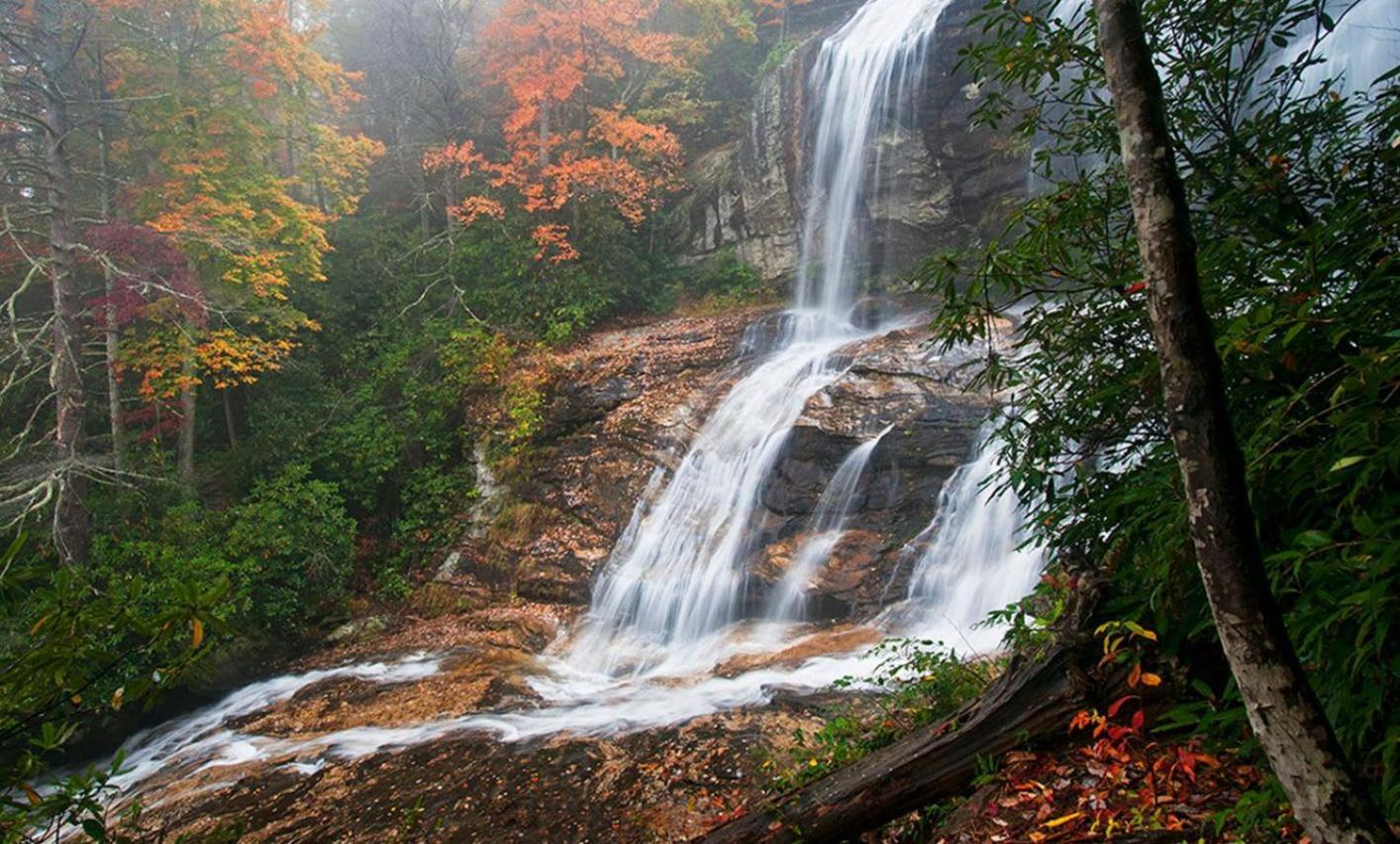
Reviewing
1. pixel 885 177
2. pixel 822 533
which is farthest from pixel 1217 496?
pixel 885 177

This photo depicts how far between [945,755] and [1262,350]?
7.50ft

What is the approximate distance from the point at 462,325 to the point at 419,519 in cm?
426

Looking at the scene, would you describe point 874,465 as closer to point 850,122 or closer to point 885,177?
point 885,177

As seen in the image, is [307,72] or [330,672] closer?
[330,672]

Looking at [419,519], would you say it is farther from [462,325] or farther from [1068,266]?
[1068,266]

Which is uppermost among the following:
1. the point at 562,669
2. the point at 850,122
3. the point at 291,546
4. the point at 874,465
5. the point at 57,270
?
the point at 850,122

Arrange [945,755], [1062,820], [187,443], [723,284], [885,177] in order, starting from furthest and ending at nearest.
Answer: [723,284], [885,177], [187,443], [945,755], [1062,820]

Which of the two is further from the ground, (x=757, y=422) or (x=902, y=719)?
(x=757, y=422)

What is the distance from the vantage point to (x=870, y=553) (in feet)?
28.0

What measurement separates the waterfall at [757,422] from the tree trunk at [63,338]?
638 centimetres

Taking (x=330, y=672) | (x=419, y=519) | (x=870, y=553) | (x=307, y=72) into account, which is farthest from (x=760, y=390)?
(x=307, y=72)

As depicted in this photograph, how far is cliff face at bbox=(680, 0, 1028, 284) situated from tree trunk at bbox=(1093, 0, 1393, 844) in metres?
11.2

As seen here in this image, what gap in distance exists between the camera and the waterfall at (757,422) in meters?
9.03

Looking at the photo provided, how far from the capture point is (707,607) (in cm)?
905
